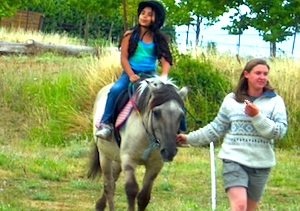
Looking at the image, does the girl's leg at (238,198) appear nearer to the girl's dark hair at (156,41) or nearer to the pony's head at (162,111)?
the pony's head at (162,111)

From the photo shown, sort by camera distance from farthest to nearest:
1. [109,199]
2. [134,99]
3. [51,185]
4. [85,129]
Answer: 1. [85,129]
2. [51,185]
3. [109,199]
4. [134,99]

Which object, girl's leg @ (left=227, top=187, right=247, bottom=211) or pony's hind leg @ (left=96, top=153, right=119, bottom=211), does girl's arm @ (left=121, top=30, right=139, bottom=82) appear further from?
girl's leg @ (left=227, top=187, right=247, bottom=211)

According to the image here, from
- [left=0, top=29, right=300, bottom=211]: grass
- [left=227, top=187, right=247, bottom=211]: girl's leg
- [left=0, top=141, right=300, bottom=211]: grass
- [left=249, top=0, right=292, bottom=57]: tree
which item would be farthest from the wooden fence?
[left=227, top=187, right=247, bottom=211]: girl's leg

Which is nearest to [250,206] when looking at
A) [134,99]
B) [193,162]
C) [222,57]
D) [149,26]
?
[134,99]

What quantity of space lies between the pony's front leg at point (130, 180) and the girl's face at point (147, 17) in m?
1.54

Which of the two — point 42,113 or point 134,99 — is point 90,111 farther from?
point 134,99

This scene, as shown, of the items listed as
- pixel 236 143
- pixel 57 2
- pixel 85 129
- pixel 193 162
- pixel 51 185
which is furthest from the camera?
pixel 57 2

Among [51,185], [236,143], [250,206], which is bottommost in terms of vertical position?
[51,185]

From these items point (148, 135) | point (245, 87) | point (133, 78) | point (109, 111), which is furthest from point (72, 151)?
point (245, 87)

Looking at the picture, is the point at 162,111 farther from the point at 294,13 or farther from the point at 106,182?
the point at 294,13

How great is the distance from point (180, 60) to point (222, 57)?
85.9 inches

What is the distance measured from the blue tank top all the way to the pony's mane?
1.80 ft

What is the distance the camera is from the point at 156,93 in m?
7.86

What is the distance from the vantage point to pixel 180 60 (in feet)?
56.8
